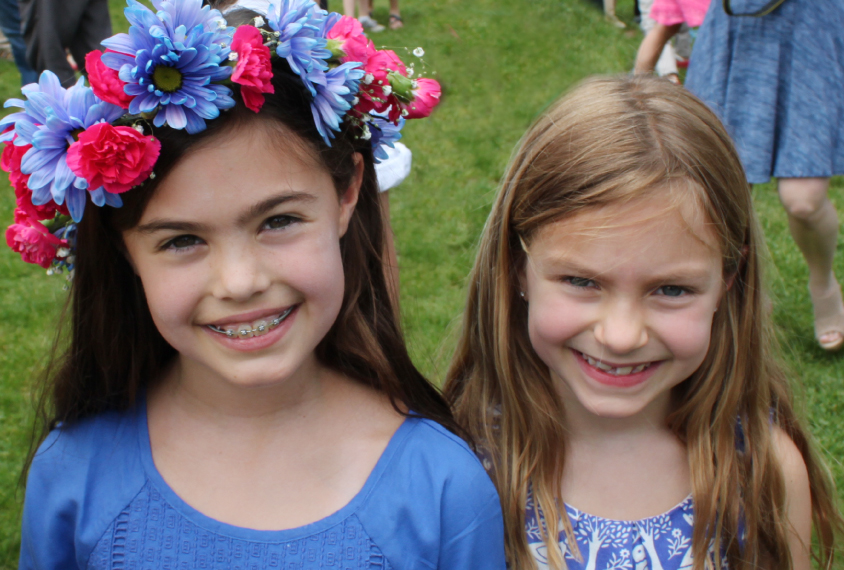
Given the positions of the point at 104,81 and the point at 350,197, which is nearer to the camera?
the point at 104,81

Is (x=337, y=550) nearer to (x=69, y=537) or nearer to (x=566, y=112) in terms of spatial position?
(x=69, y=537)

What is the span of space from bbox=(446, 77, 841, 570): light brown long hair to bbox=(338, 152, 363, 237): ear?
40 cm

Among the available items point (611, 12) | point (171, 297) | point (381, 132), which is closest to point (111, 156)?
point (171, 297)

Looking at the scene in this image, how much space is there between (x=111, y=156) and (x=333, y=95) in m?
0.46

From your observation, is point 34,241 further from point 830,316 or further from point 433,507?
point 830,316

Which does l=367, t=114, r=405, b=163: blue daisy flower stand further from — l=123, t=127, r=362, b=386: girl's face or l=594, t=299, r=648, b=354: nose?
l=594, t=299, r=648, b=354: nose

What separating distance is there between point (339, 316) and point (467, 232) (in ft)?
11.2

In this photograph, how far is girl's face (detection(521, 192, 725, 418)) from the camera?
6.05 feet

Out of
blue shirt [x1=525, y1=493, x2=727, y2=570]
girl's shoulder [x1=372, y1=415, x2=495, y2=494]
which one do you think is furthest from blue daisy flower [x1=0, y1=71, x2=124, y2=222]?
blue shirt [x1=525, y1=493, x2=727, y2=570]

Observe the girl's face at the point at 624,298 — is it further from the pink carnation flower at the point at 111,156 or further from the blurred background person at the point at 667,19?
the blurred background person at the point at 667,19

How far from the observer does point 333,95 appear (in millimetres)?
1739

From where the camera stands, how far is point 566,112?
2.12m

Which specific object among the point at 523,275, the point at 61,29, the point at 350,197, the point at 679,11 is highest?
the point at 679,11

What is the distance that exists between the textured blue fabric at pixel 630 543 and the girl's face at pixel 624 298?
297 mm
